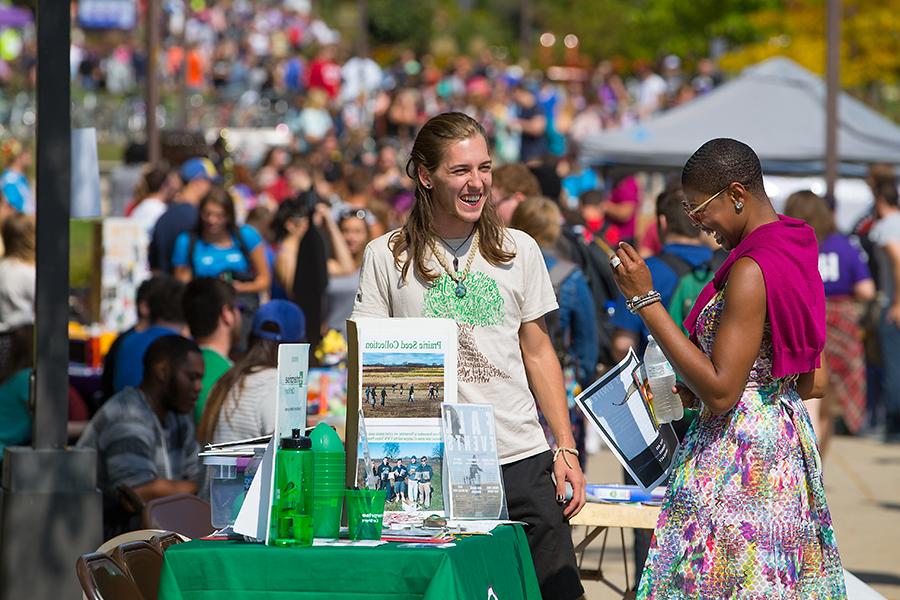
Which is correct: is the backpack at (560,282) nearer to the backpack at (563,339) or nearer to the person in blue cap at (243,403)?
the backpack at (563,339)

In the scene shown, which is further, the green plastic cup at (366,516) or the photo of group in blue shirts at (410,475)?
the photo of group in blue shirts at (410,475)

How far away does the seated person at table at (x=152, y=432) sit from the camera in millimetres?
6762

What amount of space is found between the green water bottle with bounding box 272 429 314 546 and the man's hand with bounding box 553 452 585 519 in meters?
0.91

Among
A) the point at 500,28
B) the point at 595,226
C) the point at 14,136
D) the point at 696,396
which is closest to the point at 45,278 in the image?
the point at 696,396

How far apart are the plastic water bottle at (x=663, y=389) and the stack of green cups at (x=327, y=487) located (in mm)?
939

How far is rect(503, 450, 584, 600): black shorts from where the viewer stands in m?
4.68

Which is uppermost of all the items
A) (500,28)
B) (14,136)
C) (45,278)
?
(500,28)

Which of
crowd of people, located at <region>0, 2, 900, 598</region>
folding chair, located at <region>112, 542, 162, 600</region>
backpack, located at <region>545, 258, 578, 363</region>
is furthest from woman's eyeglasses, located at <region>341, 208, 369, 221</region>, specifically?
folding chair, located at <region>112, 542, 162, 600</region>

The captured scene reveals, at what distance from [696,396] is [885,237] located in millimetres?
8891

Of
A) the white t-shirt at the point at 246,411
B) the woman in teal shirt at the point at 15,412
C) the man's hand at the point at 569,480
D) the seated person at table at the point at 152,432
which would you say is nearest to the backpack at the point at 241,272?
the woman in teal shirt at the point at 15,412

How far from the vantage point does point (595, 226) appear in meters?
13.4

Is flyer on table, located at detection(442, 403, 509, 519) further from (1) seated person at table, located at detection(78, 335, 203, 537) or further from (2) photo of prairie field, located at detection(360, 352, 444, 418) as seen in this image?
(1) seated person at table, located at detection(78, 335, 203, 537)

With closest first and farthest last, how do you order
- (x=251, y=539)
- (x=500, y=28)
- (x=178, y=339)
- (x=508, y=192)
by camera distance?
(x=251, y=539), (x=178, y=339), (x=508, y=192), (x=500, y=28)

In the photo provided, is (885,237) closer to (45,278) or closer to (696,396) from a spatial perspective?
(45,278)
